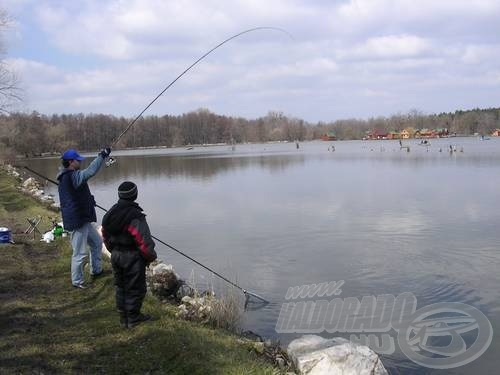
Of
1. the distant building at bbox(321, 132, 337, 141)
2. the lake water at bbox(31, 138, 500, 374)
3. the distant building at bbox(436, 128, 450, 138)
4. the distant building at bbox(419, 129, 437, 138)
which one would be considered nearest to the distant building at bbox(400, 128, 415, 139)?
the distant building at bbox(419, 129, 437, 138)

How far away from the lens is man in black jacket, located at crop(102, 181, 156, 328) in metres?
5.47

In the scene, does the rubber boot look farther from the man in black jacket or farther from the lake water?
the lake water

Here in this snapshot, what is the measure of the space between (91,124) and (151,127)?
84.4 feet

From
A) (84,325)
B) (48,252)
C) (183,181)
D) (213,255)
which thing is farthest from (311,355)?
(183,181)

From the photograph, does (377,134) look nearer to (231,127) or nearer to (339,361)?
(231,127)

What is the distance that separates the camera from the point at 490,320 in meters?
7.69

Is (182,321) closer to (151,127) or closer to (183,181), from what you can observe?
(183,181)

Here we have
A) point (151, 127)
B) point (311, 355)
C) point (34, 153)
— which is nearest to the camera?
point (311, 355)

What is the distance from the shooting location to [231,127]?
17450 cm

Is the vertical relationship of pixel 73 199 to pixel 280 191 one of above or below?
above

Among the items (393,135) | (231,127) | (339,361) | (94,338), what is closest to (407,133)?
(393,135)

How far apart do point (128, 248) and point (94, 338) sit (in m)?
1.01

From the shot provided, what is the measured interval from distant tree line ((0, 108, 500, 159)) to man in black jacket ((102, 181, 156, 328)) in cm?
13287

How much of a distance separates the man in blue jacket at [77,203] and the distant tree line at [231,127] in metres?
131
